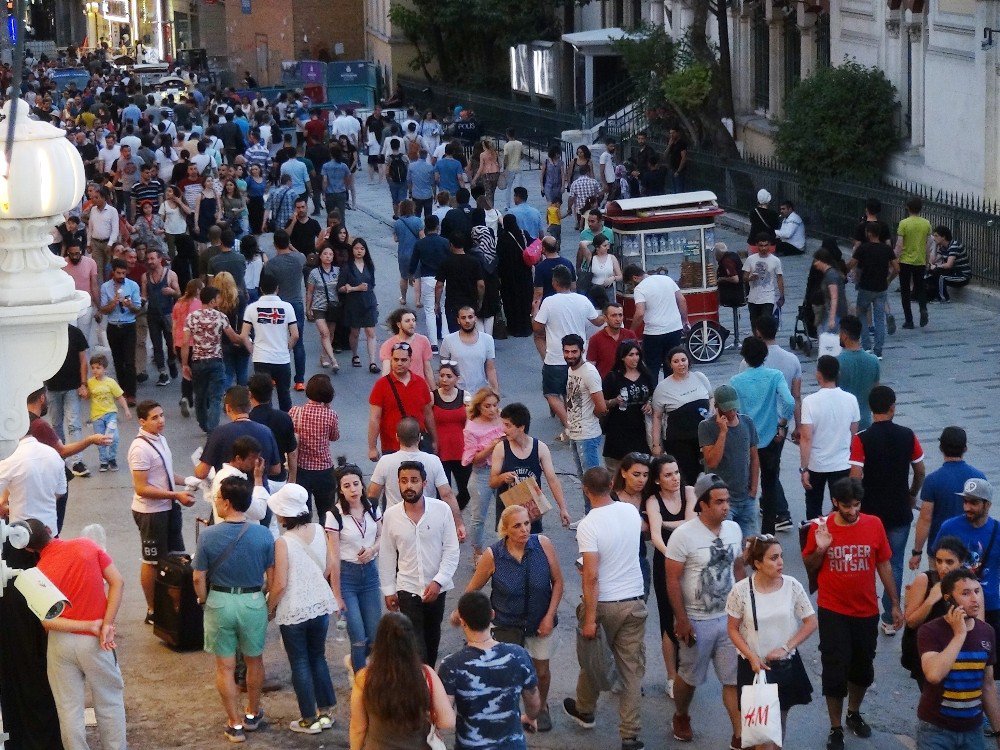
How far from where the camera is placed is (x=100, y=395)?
13.6 meters

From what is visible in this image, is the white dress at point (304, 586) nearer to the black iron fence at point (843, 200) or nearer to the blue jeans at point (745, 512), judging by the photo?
the blue jeans at point (745, 512)

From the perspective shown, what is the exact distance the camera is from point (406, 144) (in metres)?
30.4

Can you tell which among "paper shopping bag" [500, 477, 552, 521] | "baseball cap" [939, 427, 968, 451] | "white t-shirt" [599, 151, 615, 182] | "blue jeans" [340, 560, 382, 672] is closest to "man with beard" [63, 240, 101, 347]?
"paper shopping bag" [500, 477, 552, 521]

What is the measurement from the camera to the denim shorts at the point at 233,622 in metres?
8.60

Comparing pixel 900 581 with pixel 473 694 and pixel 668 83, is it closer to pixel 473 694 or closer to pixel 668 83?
pixel 473 694

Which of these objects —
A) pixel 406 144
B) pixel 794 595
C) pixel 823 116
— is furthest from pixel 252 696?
pixel 406 144

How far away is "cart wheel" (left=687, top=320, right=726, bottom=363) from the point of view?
17.4 metres

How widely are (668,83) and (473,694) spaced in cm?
2459

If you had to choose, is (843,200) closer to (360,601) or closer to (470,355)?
(470,355)

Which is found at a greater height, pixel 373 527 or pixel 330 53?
pixel 330 53

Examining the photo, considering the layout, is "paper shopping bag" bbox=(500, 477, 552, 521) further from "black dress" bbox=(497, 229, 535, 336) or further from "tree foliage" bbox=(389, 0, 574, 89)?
"tree foliage" bbox=(389, 0, 574, 89)

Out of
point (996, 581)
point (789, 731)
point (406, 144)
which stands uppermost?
point (406, 144)

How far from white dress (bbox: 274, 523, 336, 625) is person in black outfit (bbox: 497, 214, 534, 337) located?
9.82 metres

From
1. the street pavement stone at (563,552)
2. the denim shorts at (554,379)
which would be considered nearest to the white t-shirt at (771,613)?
the street pavement stone at (563,552)
